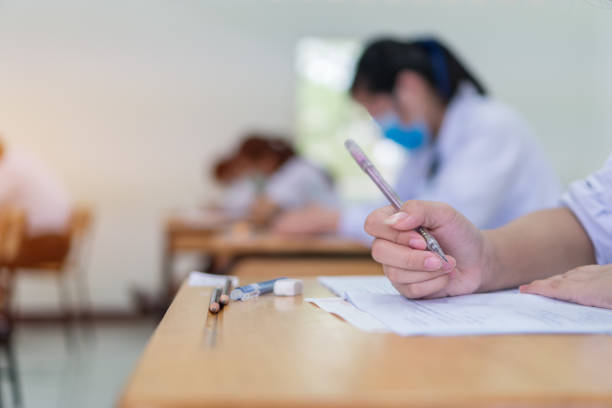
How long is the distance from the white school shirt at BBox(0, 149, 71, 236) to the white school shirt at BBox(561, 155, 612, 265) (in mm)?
2632

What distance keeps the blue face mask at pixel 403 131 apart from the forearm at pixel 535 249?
0.95 meters

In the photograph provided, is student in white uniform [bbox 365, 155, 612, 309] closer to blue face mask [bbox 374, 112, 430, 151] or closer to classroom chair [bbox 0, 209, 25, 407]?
blue face mask [bbox 374, 112, 430, 151]

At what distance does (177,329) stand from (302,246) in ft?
4.21

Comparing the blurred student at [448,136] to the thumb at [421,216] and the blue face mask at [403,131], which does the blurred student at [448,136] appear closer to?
the blue face mask at [403,131]

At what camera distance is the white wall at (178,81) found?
448 centimetres

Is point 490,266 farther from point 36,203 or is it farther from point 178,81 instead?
point 178,81

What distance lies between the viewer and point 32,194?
2.91 metres

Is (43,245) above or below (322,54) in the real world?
below

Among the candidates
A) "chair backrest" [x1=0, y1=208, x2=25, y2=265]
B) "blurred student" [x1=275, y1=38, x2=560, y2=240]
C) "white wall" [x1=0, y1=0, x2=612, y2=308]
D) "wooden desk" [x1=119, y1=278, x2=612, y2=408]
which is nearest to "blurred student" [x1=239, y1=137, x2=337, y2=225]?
"white wall" [x1=0, y1=0, x2=612, y2=308]

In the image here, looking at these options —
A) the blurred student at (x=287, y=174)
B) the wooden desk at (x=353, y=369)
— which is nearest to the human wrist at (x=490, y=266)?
the wooden desk at (x=353, y=369)

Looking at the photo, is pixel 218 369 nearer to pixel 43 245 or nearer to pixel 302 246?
pixel 302 246

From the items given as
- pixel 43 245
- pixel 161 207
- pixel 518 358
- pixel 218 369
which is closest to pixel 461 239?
pixel 518 358

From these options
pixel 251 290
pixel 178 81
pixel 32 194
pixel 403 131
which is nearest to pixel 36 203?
pixel 32 194

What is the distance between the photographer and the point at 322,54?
4609 millimetres
